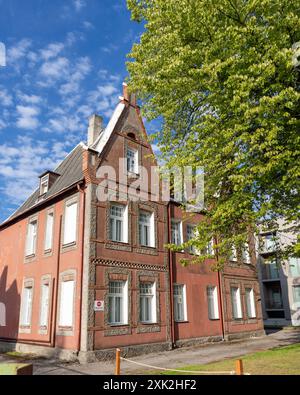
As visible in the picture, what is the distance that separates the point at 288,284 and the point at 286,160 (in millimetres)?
30688

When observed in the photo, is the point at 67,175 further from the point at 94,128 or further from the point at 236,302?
the point at 236,302

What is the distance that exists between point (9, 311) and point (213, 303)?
40.1 feet

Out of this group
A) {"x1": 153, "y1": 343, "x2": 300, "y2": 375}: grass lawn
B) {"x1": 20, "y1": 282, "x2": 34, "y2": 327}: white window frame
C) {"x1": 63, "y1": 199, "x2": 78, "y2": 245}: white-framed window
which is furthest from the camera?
{"x1": 20, "y1": 282, "x2": 34, "y2": 327}: white window frame

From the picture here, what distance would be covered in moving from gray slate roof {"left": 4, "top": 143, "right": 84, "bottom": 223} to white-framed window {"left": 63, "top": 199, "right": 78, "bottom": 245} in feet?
3.16

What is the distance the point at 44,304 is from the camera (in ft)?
59.6

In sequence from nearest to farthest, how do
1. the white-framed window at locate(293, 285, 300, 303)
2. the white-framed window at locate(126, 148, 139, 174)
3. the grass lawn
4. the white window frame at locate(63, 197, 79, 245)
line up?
the grass lawn < the white window frame at locate(63, 197, 79, 245) < the white-framed window at locate(126, 148, 139, 174) < the white-framed window at locate(293, 285, 300, 303)

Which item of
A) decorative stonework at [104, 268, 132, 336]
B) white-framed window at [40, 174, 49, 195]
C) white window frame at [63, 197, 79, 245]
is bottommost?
decorative stonework at [104, 268, 132, 336]

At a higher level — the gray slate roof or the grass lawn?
the gray slate roof

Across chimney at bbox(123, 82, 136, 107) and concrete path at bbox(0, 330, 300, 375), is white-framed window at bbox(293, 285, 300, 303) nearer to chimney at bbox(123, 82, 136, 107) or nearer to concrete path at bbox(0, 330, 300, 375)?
concrete path at bbox(0, 330, 300, 375)

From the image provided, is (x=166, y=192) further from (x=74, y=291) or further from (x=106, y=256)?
(x=74, y=291)

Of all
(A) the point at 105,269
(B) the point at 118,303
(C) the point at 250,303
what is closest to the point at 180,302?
(B) the point at 118,303

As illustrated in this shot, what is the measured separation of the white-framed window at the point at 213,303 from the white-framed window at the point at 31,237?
35.7ft

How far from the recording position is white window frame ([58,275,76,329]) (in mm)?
15820

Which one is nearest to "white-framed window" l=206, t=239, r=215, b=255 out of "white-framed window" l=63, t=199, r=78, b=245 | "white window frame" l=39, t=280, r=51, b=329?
"white-framed window" l=63, t=199, r=78, b=245
